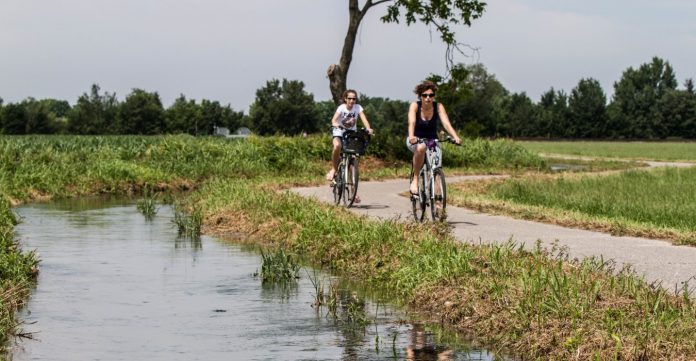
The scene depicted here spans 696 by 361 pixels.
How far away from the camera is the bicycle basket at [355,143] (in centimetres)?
1902

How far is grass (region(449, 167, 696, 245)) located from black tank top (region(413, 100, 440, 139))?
2.38 meters

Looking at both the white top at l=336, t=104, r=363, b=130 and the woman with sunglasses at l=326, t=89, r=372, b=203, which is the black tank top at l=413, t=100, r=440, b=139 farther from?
the white top at l=336, t=104, r=363, b=130

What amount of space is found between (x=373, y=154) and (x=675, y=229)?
71.2 ft

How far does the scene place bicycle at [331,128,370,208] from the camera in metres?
19.1

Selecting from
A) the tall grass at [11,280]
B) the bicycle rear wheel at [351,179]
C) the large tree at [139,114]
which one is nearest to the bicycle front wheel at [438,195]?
the bicycle rear wheel at [351,179]

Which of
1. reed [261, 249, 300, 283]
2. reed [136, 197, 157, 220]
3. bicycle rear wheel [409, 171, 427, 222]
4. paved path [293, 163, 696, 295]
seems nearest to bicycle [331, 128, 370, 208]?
paved path [293, 163, 696, 295]

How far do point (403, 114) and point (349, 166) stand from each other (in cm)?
14516

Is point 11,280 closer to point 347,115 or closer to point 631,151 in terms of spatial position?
point 347,115

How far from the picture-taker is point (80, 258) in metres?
14.3

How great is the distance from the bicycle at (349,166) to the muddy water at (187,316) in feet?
13.2

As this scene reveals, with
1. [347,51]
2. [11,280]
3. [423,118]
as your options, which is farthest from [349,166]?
[347,51]

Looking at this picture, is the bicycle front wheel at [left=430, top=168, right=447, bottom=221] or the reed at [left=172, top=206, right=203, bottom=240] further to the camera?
the reed at [left=172, top=206, right=203, bottom=240]

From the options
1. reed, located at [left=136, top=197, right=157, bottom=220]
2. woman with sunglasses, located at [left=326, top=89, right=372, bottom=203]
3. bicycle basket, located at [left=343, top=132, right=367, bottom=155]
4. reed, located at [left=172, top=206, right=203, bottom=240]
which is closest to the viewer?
reed, located at [left=172, top=206, right=203, bottom=240]

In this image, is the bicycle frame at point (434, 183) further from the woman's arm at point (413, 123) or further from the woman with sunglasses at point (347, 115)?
the woman with sunglasses at point (347, 115)
